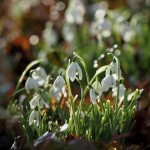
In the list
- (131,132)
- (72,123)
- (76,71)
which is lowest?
(131,132)

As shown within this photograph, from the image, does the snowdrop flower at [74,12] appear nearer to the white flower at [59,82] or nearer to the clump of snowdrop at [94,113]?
the clump of snowdrop at [94,113]

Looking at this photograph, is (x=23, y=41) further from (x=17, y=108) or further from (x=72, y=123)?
(x=72, y=123)

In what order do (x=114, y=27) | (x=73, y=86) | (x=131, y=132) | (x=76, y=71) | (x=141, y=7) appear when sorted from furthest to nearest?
(x=141, y=7)
(x=114, y=27)
(x=73, y=86)
(x=131, y=132)
(x=76, y=71)

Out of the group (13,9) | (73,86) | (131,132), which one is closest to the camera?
(131,132)

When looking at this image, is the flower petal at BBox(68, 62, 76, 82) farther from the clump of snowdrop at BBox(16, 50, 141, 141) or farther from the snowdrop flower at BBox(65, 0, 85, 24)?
the snowdrop flower at BBox(65, 0, 85, 24)

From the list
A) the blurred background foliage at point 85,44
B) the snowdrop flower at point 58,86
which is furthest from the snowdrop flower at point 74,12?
the snowdrop flower at point 58,86

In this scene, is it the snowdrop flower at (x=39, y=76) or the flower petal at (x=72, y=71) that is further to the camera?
the snowdrop flower at (x=39, y=76)

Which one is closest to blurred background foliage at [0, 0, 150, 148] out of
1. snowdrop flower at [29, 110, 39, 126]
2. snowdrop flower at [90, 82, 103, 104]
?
snowdrop flower at [90, 82, 103, 104]

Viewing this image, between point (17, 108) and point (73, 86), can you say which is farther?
point (73, 86)

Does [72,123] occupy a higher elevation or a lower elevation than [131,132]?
higher

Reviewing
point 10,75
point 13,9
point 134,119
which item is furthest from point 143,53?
point 13,9

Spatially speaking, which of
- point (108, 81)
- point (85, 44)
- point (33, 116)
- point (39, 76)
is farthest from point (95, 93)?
point (85, 44)
